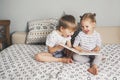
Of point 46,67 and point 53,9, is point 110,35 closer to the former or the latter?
point 53,9

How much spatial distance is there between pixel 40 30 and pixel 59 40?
527mm

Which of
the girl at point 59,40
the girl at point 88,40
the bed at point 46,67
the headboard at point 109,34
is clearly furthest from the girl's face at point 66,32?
the headboard at point 109,34

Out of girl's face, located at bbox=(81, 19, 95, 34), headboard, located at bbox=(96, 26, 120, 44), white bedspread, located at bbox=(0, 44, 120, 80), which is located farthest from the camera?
headboard, located at bbox=(96, 26, 120, 44)

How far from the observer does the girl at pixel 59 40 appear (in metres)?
1.69

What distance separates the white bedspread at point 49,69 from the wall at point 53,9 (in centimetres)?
52

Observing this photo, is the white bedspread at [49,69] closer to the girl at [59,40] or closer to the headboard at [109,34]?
the girl at [59,40]

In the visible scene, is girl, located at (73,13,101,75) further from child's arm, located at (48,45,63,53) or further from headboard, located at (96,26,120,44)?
headboard, located at (96,26,120,44)

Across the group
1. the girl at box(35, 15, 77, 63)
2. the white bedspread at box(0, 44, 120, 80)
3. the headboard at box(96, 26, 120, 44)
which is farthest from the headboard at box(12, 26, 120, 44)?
the girl at box(35, 15, 77, 63)

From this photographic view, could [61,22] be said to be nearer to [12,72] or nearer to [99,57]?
[99,57]

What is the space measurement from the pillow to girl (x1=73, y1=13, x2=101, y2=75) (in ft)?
1.77

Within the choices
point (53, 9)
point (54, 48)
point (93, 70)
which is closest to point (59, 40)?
point (54, 48)

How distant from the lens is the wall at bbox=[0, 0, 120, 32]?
2258 millimetres

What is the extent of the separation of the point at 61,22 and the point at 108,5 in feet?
2.55

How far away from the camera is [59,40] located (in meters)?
1.79
